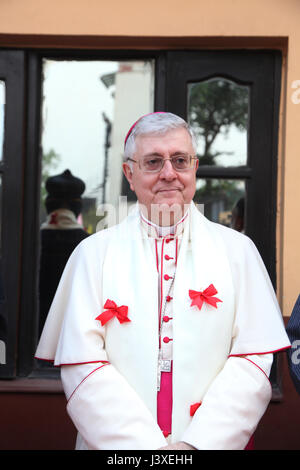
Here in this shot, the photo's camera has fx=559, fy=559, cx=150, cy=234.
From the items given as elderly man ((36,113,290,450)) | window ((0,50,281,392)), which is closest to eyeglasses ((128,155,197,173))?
elderly man ((36,113,290,450))

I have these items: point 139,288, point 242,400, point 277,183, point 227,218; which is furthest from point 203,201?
point 242,400

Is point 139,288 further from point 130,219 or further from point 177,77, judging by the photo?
point 177,77

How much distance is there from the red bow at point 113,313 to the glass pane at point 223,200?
1821mm

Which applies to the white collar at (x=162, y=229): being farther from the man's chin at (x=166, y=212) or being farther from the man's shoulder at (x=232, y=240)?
the man's shoulder at (x=232, y=240)

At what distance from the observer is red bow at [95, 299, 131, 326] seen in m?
2.34

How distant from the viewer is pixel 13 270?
12.5 feet

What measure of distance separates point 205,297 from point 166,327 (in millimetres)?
218

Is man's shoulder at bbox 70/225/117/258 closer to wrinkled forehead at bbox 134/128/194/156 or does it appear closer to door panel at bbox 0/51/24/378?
wrinkled forehead at bbox 134/128/194/156

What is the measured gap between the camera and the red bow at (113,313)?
92.1 inches

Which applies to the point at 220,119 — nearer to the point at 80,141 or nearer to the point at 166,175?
the point at 80,141

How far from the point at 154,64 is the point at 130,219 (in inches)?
70.0

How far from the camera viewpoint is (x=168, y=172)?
7.83 ft

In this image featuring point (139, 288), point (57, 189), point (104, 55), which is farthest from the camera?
point (57, 189)

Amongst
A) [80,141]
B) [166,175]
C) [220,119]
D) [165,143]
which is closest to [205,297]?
[166,175]
